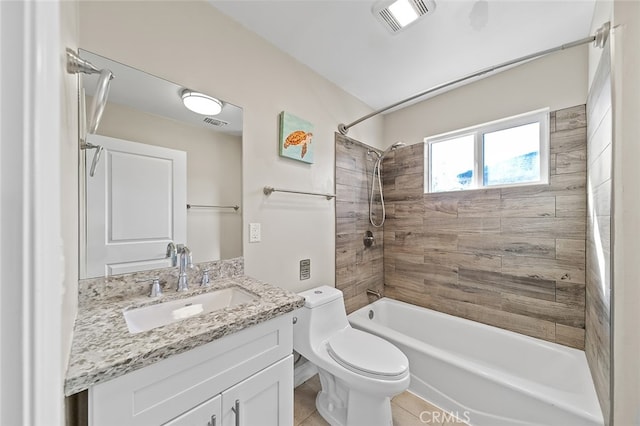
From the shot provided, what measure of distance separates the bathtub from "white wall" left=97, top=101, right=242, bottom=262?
1.28 metres

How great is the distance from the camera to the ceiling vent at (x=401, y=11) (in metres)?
1.28

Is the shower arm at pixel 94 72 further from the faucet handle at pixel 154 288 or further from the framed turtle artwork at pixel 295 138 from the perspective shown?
the framed turtle artwork at pixel 295 138

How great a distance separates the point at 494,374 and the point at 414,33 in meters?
2.13

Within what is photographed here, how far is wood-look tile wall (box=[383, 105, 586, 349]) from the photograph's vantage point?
63.0 inches

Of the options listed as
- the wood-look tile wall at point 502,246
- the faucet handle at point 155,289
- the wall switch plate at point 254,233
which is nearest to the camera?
the faucet handle at point 155,289

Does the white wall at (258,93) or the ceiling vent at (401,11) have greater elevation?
the ceiling vent at (401,11)

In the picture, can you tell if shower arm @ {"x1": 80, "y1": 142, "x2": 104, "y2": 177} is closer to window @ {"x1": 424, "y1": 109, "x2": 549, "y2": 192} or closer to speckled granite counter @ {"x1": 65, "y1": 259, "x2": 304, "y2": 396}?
speckled granite counter @ {"x1": 65, "y1": 259, "x2": 304, "y2": 396}

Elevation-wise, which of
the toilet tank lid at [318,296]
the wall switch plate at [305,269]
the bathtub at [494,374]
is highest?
the wall switch plate at [305,269]

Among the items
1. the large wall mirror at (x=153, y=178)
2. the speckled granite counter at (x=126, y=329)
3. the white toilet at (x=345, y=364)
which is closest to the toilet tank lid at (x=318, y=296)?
the white toilet at (x=345, y=364)

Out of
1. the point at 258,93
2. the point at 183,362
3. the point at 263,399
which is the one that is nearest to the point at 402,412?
the point at 263,399

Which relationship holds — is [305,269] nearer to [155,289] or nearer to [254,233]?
[254,233]

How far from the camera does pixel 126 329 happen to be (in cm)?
78

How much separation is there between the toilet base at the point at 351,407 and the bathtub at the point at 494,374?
39 centimetres

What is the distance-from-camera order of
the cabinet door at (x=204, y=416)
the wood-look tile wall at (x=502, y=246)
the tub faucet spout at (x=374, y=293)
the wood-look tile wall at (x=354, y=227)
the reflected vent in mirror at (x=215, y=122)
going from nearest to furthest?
the cabinet door at (x=204, y=416) < the reflected vent in mirror at (x=215, y=122) < the wood-look tile wall at (x=502, y=246) < the wood-look tile wall at (x=354, y=227) < the tub faucet spout at (x=374, y=293)
